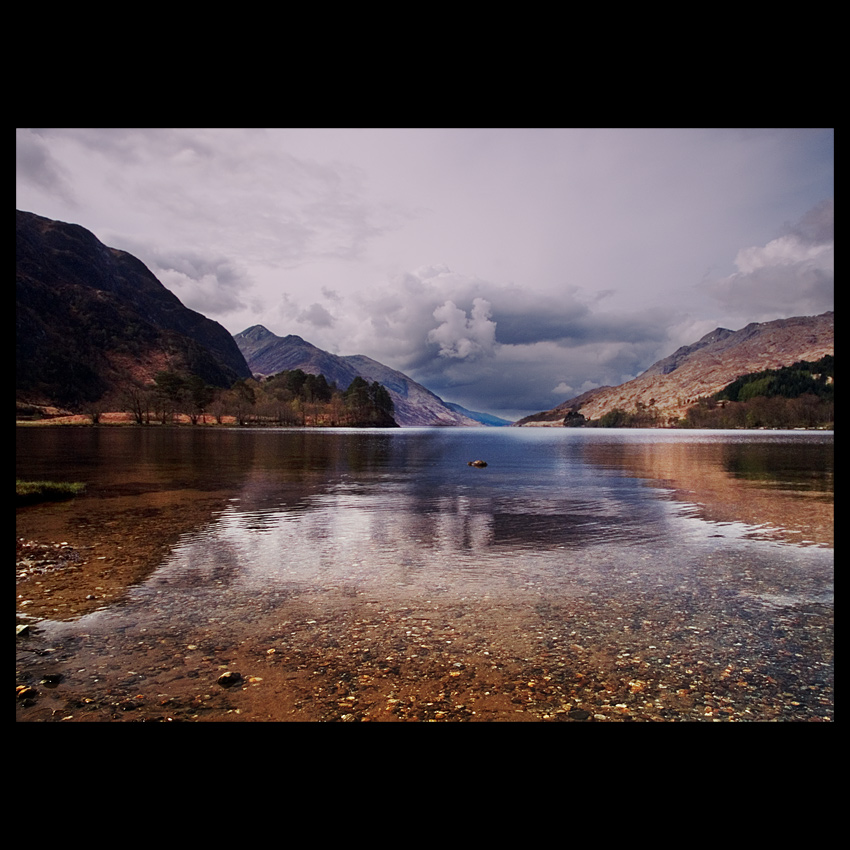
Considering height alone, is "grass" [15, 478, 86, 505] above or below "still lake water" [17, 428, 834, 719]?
above

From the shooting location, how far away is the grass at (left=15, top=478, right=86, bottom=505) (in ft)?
85.7

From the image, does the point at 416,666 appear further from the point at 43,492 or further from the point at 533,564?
the point at 43,492

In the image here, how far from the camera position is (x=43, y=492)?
2734 centimetres

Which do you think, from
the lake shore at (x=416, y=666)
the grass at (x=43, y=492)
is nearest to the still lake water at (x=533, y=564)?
the lake shore at (x=416, y=666)

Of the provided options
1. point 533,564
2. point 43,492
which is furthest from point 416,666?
point 43,492

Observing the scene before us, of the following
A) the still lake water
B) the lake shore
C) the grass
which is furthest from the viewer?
the grass

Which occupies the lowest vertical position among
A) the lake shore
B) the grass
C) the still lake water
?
the still lake water

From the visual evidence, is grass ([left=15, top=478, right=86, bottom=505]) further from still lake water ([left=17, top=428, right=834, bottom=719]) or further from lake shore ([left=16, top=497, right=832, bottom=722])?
lake shore ([left=16, top=497, right=832, bottom=722])

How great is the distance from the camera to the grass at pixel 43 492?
85.7 feet

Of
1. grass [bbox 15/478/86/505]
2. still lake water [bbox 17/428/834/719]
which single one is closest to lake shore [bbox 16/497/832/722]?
still lake water [bbox 17/428/834/719]

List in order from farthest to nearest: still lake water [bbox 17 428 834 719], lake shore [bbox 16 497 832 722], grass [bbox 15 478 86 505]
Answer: grass [bbox 15 478 86 505], still lake water [bbox 17 428 834 719], lake shore [bbox 16 497 832 722]

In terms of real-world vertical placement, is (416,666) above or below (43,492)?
below
